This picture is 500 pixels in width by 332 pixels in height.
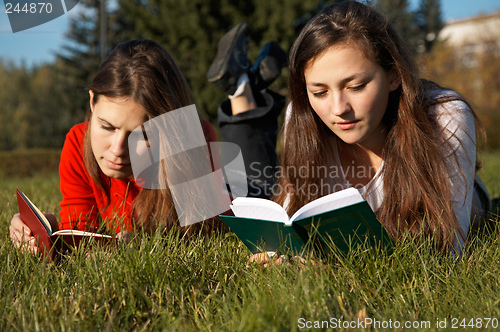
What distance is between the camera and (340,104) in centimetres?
213

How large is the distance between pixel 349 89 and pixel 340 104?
0.27ft

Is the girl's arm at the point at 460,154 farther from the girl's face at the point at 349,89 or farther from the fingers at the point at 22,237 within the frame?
the fingers at the point at 22,237

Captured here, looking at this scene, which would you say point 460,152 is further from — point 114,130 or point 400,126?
point 114,130

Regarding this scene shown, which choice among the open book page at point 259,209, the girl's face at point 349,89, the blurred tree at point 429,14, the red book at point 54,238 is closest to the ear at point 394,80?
the girl's face at point 349,89

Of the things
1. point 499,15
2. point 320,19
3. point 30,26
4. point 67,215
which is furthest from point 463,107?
point 499,15

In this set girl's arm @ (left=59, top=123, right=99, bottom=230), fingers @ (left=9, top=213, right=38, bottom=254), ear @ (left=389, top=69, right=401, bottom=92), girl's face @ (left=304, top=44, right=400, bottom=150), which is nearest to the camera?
fingers @ (left=9, top=213, right=38, bottom=254)

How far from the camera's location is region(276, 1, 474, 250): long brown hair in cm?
214

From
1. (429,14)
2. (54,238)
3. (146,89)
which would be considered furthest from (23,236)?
(429,14)

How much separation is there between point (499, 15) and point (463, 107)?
91.7 ft

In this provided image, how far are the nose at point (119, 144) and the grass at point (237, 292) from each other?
24.4 inches

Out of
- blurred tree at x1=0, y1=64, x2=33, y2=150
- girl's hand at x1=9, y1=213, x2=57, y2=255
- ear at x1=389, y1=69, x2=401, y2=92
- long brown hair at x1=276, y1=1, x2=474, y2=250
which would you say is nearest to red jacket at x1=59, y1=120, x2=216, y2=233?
girl's hand at x1=9, y1=213, x2=57, y2=255

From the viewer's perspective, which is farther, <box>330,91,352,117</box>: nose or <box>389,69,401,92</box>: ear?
<box>389,69,401,92</box>: ear

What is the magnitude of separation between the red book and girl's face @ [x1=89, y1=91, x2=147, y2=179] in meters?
0.50

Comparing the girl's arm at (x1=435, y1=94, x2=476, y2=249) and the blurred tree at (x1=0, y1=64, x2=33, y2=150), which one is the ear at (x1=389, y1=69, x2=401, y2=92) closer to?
the girl's arm at (x1=435, y1=94, x2=476, y2=249)
